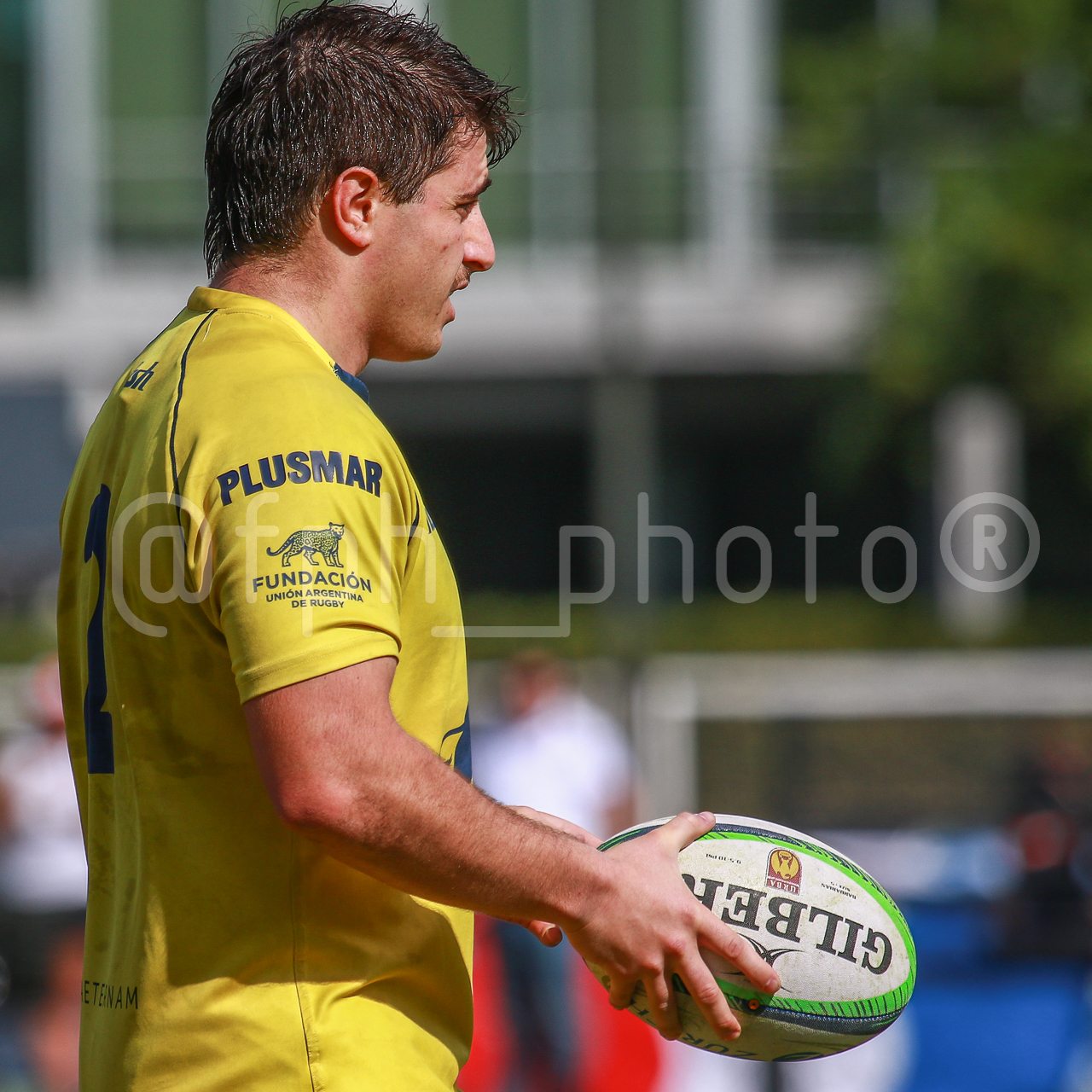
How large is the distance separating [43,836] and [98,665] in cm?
671

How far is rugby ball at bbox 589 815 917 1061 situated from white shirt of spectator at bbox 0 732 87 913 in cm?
627

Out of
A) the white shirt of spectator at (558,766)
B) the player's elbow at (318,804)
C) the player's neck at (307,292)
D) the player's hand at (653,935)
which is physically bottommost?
the white shirt of spectator at (558,766)

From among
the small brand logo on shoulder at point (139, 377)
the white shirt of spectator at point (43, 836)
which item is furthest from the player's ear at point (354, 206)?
the white shirt of spectator at point (43, 836)

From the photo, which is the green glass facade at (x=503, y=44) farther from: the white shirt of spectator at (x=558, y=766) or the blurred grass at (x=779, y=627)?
the white shirt of spectator at (x=558, y=766)

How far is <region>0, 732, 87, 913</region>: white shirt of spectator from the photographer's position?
779cm

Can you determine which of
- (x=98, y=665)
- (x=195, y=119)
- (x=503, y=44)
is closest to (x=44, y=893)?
(x=98, y=665)

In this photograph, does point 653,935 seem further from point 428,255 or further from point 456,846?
point 428,255

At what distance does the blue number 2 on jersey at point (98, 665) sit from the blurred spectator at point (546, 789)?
16.1 ft

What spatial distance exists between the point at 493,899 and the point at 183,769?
438mm

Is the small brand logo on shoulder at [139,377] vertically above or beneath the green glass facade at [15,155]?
beneath

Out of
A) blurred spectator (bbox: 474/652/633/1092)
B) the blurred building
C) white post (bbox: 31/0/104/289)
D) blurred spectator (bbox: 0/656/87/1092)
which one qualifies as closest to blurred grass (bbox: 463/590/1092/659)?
the blurred building

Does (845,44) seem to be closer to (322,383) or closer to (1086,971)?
(1086,971)

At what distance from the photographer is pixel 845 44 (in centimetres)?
1562

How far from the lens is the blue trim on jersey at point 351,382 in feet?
6.49
